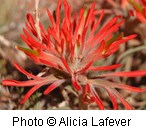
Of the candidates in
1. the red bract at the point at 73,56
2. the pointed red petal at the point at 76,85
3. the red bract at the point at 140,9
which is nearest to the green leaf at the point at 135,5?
the red bract at the point at 140,9

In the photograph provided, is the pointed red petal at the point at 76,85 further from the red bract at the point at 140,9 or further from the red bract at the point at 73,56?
the red bract at the point at 140,9

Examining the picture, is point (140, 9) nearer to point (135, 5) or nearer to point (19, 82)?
point (135, 5)

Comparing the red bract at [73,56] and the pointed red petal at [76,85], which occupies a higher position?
the red bract at [73,56]

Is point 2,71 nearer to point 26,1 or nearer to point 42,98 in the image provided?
point 42,98

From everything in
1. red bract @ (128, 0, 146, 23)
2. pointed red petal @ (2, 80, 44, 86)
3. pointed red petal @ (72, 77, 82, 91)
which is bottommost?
pointed red petal @ (72, 77, 82, 91)

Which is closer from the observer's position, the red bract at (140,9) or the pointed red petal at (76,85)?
the pointed red petal at (76,85)

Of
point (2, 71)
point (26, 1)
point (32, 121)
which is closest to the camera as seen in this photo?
point (32, 121)

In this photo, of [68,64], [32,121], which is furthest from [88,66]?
[32,121]

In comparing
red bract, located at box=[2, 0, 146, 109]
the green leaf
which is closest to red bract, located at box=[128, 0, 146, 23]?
the green leaf

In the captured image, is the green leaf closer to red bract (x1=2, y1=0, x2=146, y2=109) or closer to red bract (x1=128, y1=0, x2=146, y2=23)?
red bract (x1=128, y1=0, x2=146, y2=23)

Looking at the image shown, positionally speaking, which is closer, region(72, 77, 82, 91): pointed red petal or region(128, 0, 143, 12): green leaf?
region(72, 77, 82, 91): pointed red petal

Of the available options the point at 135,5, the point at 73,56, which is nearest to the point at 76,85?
the point at 73,56
